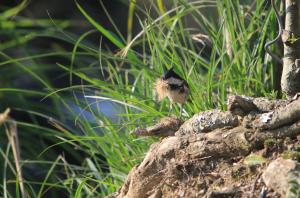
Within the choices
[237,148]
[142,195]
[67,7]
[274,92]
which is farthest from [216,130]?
[67,7]

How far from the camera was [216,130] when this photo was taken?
2.47 m

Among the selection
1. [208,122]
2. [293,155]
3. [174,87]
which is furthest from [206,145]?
[174,87]

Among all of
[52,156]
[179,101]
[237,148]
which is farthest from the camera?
[52,156]

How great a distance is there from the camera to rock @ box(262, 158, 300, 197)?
2.05 m

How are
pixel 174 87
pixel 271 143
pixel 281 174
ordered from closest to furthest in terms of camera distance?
pixel 281 174
pixel 271 143
pixel 174 87

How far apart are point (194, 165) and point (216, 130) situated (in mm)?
161

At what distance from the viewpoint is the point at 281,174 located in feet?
6.89

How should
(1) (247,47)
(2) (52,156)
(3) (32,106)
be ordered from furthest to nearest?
(3) (32,106) < (2) (52,156) < (1) (247,47)

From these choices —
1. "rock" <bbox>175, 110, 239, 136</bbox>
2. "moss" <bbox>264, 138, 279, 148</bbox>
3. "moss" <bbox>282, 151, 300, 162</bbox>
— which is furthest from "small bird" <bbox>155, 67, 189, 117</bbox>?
"moss" <bbox>282, 151, 300, 162</bbox>

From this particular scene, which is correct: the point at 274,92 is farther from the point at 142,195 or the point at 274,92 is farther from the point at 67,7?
the point at 67,7

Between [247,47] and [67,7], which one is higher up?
[247,47]

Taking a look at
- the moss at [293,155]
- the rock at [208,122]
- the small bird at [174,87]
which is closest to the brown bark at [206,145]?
the rock at [208,122]

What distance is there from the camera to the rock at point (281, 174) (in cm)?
205

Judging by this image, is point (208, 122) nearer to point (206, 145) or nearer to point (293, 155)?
point (206, 145)
